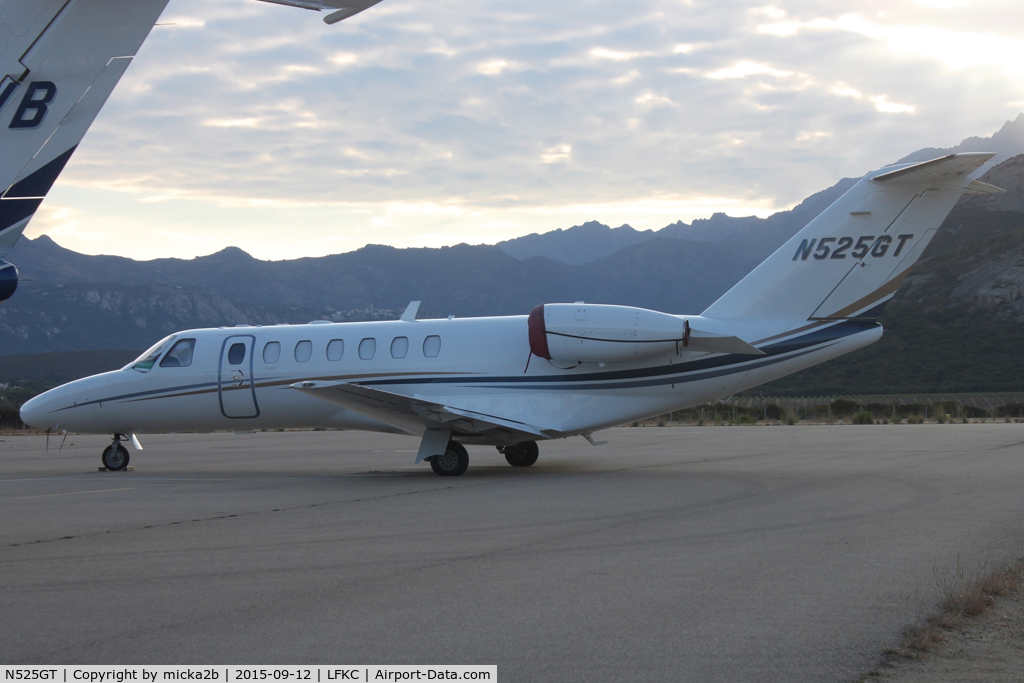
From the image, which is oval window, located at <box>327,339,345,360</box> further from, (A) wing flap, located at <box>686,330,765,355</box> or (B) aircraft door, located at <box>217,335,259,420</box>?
(A) wing flap, located at <box>686,330,765,355</box>

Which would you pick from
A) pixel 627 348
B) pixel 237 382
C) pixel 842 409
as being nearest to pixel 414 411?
pixel 627 348

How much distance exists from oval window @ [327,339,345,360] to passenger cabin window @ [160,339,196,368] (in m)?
3.15

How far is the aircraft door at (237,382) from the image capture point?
58.1ft

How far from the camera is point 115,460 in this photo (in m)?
18.3

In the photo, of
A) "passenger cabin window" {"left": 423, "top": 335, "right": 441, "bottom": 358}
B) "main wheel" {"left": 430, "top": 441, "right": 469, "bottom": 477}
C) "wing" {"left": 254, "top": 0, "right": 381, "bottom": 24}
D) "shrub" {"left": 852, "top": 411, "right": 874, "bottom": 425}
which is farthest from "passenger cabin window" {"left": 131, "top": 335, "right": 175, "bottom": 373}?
"shrub" {"left": 852, "top": 411, "right": 874, "bottom": 425}

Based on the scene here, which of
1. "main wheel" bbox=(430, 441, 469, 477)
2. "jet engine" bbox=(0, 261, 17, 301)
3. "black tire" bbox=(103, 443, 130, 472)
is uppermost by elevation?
"jet engine" bbox=(0, 261, 17, 301)

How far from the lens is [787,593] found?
6.36 m

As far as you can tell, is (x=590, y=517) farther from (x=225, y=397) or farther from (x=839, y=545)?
(x=225, y=397)

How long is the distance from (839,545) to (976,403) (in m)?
46.9

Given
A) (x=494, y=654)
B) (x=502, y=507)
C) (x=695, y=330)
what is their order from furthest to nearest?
(x=695, y=330), (x=502, y=507), (x=494, y=654)

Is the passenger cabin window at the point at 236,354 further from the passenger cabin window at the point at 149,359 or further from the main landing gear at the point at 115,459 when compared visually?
the main landing gear at the point at 115,459

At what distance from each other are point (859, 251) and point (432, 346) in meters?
7.84

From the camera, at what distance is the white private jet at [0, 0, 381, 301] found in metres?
6.41

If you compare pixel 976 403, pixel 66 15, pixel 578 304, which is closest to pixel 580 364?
pixel 578 304
